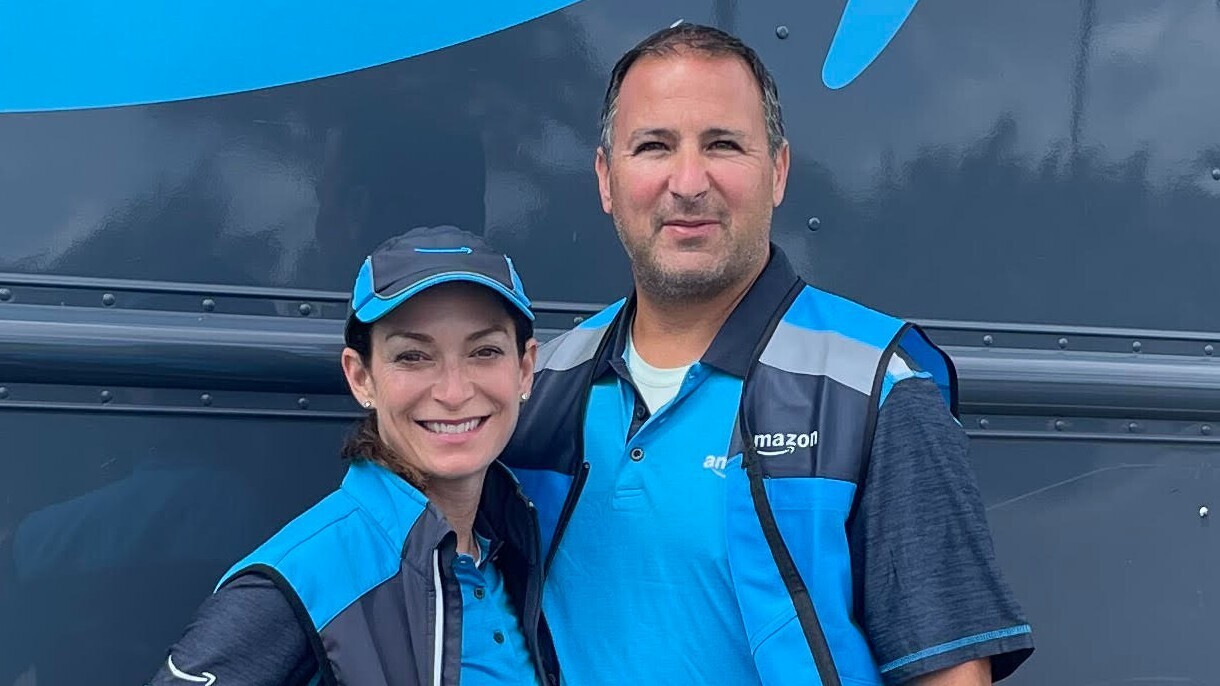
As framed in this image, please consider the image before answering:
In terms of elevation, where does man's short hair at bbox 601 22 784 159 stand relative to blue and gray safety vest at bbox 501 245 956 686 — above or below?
above

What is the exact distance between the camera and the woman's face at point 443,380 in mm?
1591

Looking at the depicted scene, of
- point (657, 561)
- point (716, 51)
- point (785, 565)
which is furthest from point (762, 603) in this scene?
point (716, 51)

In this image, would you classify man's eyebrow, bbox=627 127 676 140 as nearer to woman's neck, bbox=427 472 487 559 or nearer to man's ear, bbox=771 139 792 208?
man's ear, bbox=771 139 792 208

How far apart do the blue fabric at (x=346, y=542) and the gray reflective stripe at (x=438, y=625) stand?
0.16ft

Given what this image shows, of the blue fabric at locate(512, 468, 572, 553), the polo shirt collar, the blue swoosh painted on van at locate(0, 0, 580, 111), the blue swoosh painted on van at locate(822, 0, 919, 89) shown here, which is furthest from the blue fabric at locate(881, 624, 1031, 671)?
the blue swoosh painted on van at locate(0, 0, 580, 111)

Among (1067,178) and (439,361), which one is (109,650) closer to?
(439,361)

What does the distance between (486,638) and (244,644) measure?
0.34 m

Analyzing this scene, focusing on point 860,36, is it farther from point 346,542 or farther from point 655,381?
point 346,542

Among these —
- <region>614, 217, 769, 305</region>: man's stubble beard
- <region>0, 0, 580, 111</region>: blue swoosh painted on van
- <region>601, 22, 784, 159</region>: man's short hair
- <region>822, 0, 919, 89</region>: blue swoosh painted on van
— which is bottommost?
<region>614, 217, 769, 305</region>: man's stubble beard

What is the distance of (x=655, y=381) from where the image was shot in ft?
6.05

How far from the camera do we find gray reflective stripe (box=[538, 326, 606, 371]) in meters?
1.94

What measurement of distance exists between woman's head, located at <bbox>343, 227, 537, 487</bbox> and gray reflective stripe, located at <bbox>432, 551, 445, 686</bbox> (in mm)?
120

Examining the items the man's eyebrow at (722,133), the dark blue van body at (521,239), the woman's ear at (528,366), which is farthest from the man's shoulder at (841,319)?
the dark blue van body at (521,239)

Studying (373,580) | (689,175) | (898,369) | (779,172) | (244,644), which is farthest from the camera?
(779,172)
